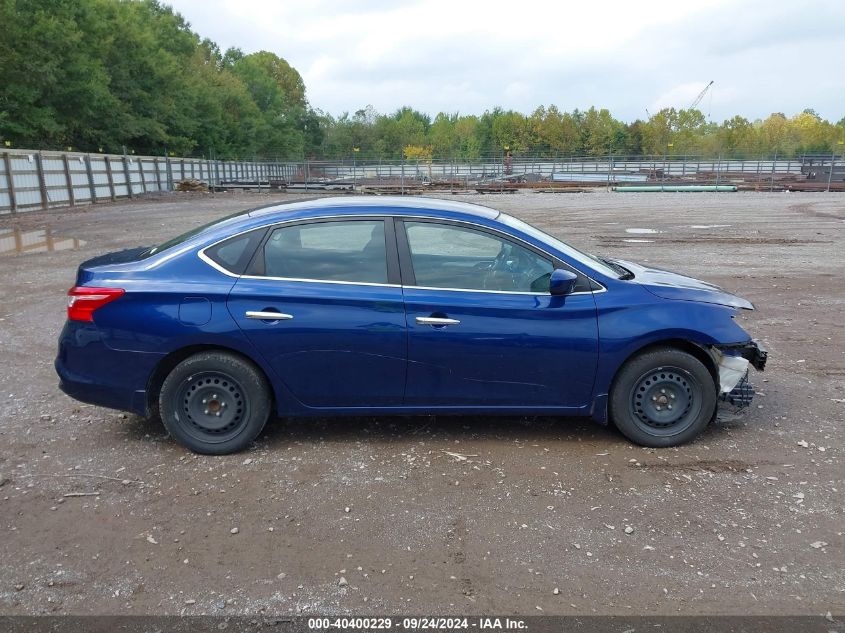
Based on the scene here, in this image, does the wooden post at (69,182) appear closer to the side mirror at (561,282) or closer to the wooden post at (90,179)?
the wooden post at (90,179)

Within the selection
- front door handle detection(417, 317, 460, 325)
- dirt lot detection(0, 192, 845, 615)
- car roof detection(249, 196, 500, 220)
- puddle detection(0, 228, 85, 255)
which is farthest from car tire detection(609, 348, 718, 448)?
puddle detection(0, 228, 85, 255)

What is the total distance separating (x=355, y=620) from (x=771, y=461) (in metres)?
2.99

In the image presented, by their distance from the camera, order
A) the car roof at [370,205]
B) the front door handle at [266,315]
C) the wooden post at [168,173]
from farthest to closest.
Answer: the wooden post at [168,173], the car roof at [370,205], the front door handle at [266,315]

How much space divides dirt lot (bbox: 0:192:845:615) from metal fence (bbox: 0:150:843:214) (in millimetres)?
30220

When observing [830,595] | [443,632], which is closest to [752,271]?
[830,595]

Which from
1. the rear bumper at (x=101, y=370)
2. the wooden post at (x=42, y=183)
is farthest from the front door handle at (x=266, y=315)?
the wooden post at (x=42, y=183)

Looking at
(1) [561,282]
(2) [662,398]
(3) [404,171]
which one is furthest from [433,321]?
(3) [404,171]

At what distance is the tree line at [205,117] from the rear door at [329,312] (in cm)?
3862

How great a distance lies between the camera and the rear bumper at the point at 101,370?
14.4 feet

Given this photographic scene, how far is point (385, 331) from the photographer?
171 inches

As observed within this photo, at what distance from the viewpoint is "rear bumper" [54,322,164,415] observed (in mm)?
4398

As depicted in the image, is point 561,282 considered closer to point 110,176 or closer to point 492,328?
point 492,328

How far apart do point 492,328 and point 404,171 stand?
1856 inches

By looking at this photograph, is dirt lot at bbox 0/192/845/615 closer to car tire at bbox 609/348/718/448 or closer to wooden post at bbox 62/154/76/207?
car tire at bbox 609/348/718/448
